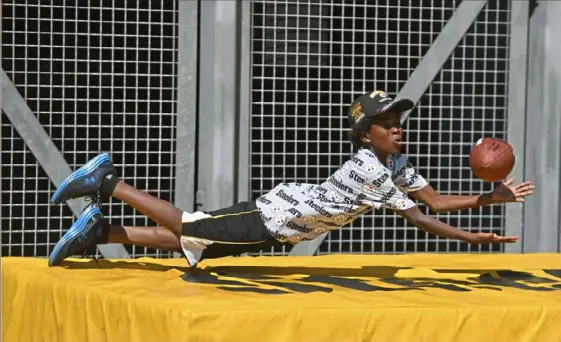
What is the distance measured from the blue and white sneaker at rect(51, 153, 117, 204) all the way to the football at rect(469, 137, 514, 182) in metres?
1.93

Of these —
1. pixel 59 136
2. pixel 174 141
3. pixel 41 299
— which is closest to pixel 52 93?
pixel 59 136

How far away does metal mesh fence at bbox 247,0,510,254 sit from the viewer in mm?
8148

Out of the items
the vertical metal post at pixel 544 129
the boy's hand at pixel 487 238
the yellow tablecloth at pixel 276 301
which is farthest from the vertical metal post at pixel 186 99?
the boy's hand at pixel 487 238

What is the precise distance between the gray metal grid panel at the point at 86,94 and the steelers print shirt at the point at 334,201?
208 cm

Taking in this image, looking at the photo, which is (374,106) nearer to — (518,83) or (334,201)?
(334,201)

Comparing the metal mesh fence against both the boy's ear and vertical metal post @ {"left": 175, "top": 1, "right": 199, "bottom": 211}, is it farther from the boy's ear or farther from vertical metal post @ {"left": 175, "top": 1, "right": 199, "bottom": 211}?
the boy's ear

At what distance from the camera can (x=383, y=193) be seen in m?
5.87

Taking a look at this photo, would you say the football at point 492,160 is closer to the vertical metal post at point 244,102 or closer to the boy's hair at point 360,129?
the boy's hair at point 360,129

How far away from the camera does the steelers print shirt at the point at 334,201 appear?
5.87 metres

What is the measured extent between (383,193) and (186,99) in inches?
99.4

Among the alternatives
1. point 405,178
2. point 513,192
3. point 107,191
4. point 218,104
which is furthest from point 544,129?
point 107,191

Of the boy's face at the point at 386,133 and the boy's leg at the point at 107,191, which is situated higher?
the boy's face at the point at 386,133

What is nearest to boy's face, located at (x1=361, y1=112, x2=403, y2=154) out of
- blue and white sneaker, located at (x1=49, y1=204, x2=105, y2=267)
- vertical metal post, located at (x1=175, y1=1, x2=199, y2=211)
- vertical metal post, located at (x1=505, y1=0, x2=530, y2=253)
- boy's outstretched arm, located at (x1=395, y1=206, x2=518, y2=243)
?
boy's outstretched arm, located at (x1=395, y1=206, x2=518, y2=243)

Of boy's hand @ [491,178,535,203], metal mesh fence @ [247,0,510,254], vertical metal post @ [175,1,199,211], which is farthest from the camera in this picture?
metal mesh fence @ [247,0,510,254]
